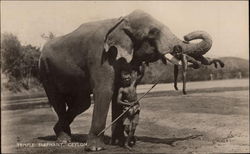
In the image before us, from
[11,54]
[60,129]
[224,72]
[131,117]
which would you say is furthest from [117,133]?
[224,72]

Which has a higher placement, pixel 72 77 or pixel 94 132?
pixel 72 77

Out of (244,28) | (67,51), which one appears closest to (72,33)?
(67,51)

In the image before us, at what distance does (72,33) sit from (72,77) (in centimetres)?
37

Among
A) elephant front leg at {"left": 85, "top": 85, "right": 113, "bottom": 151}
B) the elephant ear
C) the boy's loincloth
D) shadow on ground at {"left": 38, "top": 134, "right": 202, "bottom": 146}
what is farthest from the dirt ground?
the elephant ear

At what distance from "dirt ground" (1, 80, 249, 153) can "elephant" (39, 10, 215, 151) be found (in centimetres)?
14

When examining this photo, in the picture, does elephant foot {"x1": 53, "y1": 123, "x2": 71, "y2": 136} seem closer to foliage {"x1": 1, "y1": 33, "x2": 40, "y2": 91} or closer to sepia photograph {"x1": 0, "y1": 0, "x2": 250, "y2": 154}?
sepia photograph {"x1": 0, "y1": 0, "x2": 250, "y2": 154}

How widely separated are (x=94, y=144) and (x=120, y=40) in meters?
0.86

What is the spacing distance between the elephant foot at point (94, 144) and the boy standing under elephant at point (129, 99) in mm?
225

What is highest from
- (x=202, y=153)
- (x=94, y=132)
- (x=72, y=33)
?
(x=72, y=33)

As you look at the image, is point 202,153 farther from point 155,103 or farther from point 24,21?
point 24,21

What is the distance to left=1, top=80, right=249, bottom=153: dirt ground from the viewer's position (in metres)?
5.02

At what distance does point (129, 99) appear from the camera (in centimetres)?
491

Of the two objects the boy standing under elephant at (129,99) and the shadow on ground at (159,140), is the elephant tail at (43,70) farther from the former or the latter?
the shadow on ground at (159,140)

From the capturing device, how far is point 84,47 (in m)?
4.89
